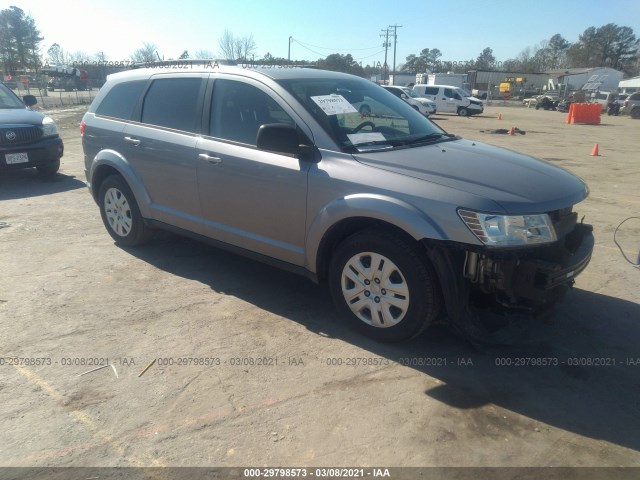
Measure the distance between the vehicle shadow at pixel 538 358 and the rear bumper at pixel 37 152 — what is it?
562cm

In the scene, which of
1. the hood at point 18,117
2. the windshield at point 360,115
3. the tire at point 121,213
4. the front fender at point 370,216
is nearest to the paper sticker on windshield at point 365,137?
the windshield at point 360,115

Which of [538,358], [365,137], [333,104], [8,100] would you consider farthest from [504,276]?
[8,100]

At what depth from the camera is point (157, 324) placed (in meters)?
3.93

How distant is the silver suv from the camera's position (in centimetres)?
313

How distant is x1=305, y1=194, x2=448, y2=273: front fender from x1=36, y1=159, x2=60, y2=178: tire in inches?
287

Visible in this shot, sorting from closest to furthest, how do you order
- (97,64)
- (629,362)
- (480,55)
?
1. (629,362)
2. (97,64)
3. (480,55)

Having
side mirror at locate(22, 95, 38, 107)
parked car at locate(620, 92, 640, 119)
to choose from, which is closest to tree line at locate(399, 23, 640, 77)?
parked car at locate(620, 92, 640, 119)

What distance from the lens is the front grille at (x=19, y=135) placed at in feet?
27.5

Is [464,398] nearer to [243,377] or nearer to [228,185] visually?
[243,377]

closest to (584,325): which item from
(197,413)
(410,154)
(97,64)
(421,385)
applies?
(421,385)

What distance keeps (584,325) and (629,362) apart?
0.52m

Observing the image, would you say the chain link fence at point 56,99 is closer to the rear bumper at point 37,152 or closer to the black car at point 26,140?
the black car at point 26,140

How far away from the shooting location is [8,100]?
9.45 metres

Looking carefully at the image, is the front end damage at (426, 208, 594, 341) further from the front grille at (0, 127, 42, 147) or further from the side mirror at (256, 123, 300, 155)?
the front grille at (0, 127, 42, 147)
